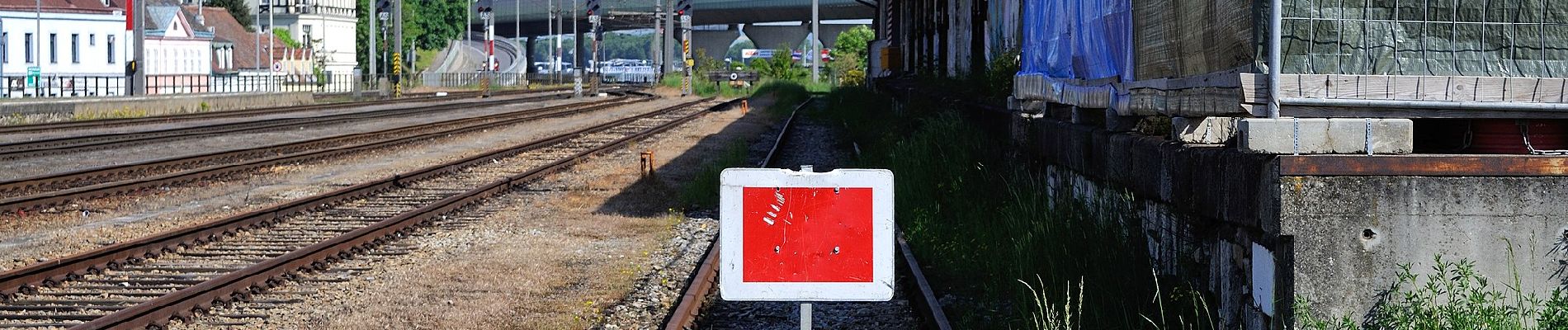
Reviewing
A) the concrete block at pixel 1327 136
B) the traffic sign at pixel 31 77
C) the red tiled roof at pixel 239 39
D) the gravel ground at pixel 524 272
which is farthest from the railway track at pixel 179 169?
the red tiled roof at pixel 239 39

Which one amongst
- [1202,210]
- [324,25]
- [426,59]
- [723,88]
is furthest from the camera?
[426,59]

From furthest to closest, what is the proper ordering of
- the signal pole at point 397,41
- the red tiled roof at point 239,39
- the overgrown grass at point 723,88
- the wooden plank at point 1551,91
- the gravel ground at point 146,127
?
the red tiled roof at point 239,39 < the overgrown grass at point 723,88 < the signal pole at point 397,41 < the gravel ground at point 146,127 < the wooden plank at point 1551,91

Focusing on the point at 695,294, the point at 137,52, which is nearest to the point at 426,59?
the point at 137,52

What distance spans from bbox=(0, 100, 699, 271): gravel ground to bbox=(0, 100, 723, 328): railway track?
0.74m

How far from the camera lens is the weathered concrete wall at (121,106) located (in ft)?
103

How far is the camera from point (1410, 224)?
5.57 meters

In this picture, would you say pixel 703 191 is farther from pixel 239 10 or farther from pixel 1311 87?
pixel 239 10

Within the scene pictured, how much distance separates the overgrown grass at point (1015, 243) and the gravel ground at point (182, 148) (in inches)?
405

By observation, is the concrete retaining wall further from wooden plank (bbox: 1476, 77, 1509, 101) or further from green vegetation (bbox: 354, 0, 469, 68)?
green vegetation (bbox: 354, 0, 469, 68)

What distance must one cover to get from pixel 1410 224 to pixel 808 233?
2.20 metres

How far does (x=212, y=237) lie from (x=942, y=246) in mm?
5569

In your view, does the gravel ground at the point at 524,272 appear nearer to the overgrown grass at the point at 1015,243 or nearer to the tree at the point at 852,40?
the overgrown grass at the point at 1015,243

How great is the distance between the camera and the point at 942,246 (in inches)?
436

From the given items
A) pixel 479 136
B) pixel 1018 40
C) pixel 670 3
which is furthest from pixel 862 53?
pixel 1018 40
